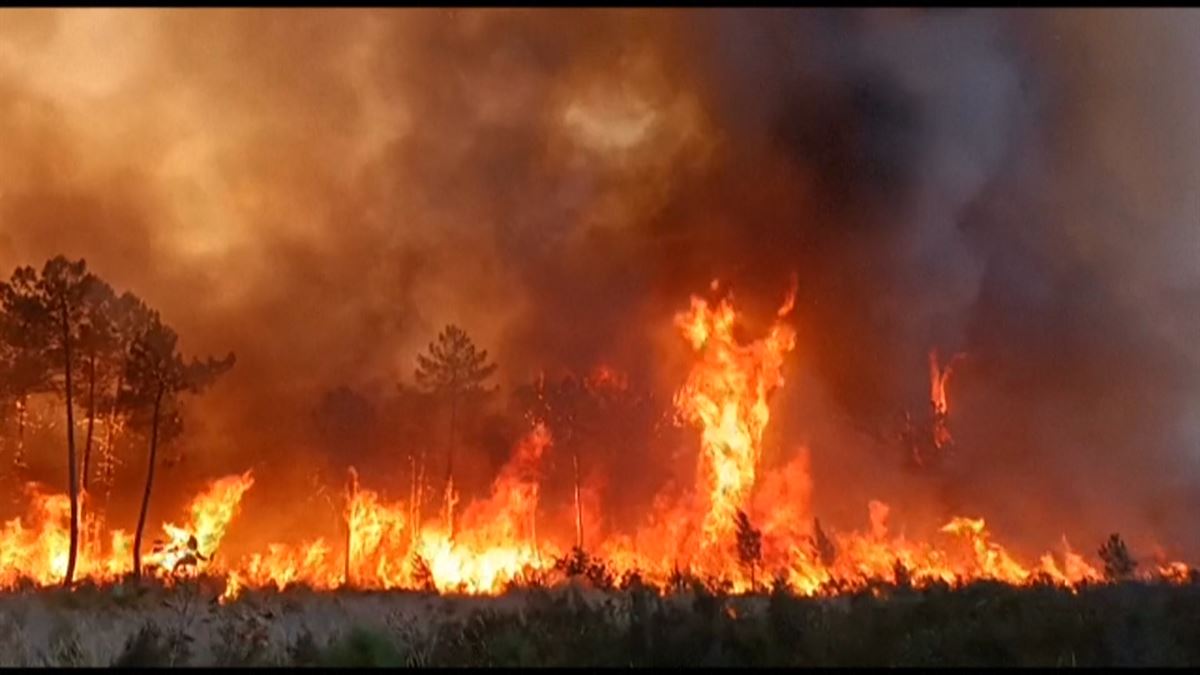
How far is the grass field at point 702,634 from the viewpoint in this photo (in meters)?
8.97

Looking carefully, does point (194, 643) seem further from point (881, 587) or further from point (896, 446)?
point (896, 446)

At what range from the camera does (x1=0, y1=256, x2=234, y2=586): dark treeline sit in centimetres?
2853

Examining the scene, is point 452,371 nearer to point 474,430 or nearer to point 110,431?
point 474,430

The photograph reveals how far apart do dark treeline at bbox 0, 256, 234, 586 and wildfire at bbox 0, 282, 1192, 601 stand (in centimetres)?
376

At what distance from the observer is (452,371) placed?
48531mm

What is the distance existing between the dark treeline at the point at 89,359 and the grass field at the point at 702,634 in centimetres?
1910

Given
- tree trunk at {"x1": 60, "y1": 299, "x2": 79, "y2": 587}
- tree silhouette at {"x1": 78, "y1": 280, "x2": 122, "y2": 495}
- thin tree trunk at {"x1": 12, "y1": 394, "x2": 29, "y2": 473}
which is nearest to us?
tree trunk at {"x1": 60, "y1": 299, "x2": 79, "y2": 587}

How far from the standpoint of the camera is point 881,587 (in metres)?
14.0

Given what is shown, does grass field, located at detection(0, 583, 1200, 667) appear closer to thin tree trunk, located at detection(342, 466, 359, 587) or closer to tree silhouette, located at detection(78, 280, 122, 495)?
thin tree trunk, located at detection(342, 466, 359, 587)

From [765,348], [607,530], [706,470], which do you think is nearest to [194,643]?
[706,470]

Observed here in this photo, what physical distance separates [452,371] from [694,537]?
21.8 metres

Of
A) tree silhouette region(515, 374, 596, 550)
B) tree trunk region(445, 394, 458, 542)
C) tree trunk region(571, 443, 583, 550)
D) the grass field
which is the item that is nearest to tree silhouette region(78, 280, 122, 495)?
tree trunk region(445, 394, 458, 542)

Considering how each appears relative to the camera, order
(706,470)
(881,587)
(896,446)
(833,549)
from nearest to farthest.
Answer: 1. (881,587)
2. (833,549)
3. (706,470)
4. (896,446)

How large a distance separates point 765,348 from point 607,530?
42.8 feet
